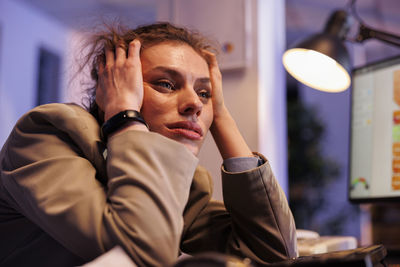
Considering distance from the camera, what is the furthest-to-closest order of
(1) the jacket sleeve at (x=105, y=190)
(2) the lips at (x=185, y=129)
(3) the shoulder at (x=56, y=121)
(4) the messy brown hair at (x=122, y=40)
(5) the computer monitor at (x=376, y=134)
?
(5) the computer monitor at (x=376, y=134) < (4) the messy brown hair at (x=122, y=40) < (2) the lips at (x=185, y=129) < (3) the shoulder at (x=56, y=121) < (1) the jacket sleeve at (x=105, y=190)

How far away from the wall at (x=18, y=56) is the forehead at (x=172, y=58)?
2260mm

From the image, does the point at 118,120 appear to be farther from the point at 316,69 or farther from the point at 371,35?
the point at 371,35

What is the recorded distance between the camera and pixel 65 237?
0.57 metres

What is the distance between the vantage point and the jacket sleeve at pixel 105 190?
0.55 meters

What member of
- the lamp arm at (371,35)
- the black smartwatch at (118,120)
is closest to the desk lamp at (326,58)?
the lamp arm at (371,35)

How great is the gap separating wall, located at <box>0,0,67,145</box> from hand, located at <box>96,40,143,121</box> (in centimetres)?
225

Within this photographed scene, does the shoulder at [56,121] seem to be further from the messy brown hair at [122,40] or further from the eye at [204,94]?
the eye at [204,94]

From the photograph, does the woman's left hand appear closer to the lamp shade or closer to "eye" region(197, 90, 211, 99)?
"eye" region(197, 90, 211, 99)

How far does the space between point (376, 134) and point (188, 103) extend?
0.73 meters

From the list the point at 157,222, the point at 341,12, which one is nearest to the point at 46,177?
Answer: the point at 157,222

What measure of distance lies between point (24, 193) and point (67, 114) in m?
0.14

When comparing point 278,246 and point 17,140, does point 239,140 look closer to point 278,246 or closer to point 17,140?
point 278,246

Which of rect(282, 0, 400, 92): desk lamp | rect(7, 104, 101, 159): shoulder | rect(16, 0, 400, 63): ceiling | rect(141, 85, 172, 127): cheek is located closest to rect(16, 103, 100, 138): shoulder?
rect(7, 104, 101, 159): shoulder

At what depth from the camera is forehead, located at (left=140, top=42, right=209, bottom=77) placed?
2.70 ft
